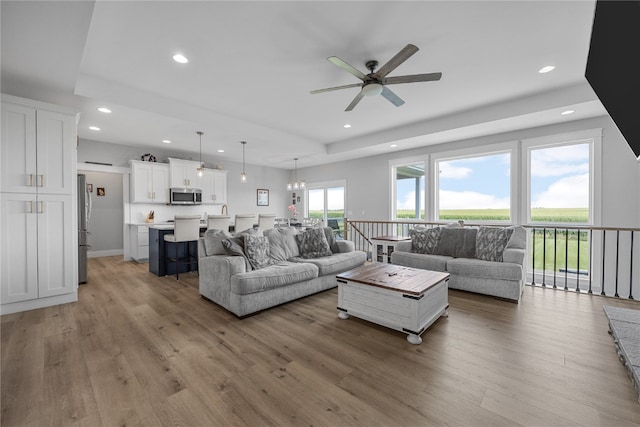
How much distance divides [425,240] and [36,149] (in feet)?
17.8

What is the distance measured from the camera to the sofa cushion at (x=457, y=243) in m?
3.97

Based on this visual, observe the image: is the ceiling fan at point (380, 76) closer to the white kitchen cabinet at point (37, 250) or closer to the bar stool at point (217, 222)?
the bar stool at point (217, 222)

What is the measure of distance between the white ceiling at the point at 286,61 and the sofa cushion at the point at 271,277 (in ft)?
7.97

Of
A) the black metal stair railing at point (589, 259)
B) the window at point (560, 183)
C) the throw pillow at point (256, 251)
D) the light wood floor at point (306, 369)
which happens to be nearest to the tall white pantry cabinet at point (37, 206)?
the light wood floor at point (306, 369)

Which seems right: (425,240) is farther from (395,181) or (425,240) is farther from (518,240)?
(395,181)

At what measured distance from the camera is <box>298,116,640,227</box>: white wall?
396 centimetres

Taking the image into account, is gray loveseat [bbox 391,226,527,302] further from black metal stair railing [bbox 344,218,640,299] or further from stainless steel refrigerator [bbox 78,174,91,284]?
stainless steel refrigerator [bbox 78,174,91,284]

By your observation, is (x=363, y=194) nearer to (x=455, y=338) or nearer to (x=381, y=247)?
(x=381, y=247)

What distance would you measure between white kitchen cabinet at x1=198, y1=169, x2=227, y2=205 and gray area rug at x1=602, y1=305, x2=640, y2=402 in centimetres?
769

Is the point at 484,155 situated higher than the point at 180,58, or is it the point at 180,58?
the point at 180,58

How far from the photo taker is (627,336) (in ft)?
6.74

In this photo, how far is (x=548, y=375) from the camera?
5.96 ft

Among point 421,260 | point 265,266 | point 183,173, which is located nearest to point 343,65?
point 265,266

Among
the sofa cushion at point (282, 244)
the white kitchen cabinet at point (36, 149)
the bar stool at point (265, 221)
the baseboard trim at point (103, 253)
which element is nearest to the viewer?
the white kitchen cabinet at point (36, 149)
